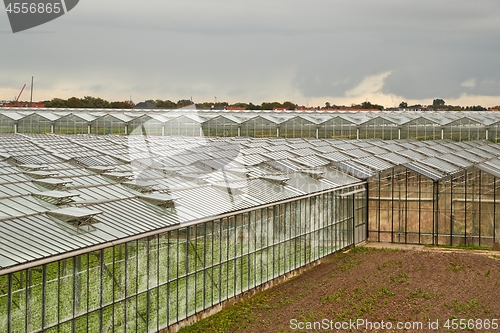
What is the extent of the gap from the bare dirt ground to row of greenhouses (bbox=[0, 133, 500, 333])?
1281 millimetres

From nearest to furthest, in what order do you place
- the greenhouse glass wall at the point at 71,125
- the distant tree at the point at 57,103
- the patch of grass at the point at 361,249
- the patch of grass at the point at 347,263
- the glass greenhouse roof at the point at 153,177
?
the glass greenhouse roof at the point at 153,177
the patch of grass at the point at 347,263
the patch of grass at the point at 361,249
the greenhouse glass wall at the point at 71,125
the distant tree at the point at 57,103

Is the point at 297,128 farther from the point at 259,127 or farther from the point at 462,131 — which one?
the point at 462,131

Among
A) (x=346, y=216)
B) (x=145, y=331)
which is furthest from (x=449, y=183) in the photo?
(x=145, y=331)

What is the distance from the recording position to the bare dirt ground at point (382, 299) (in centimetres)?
2655

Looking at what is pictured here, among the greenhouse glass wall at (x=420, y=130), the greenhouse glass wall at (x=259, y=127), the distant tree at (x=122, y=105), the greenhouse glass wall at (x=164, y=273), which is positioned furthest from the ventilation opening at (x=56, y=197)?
the distant tree at (x=122, y=105)

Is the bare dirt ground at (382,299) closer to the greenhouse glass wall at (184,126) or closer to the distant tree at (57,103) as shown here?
the greenhouse glass wall at (184,126)

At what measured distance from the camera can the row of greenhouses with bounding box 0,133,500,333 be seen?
20.9 metres

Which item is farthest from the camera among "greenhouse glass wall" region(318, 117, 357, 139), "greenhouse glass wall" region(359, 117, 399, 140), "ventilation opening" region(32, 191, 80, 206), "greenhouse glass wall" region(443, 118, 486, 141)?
"greenhouse glass wall" region(318, 117, 357, 139)

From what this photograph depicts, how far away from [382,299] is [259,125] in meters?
41.8

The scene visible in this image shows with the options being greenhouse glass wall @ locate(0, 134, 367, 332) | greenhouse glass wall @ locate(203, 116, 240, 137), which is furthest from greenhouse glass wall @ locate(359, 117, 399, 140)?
greenhouse glass wall @ locate(0, 134, 367, 332)

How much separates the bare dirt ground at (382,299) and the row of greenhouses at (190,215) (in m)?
1.28

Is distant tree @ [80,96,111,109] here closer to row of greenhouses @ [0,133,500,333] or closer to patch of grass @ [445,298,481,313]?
row of greenhouses @ [0,133,500,333]

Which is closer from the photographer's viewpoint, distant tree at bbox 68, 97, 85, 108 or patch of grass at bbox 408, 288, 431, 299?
patch of grass at bbox 408, 288, 431, 299

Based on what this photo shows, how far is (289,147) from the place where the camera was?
168ft
